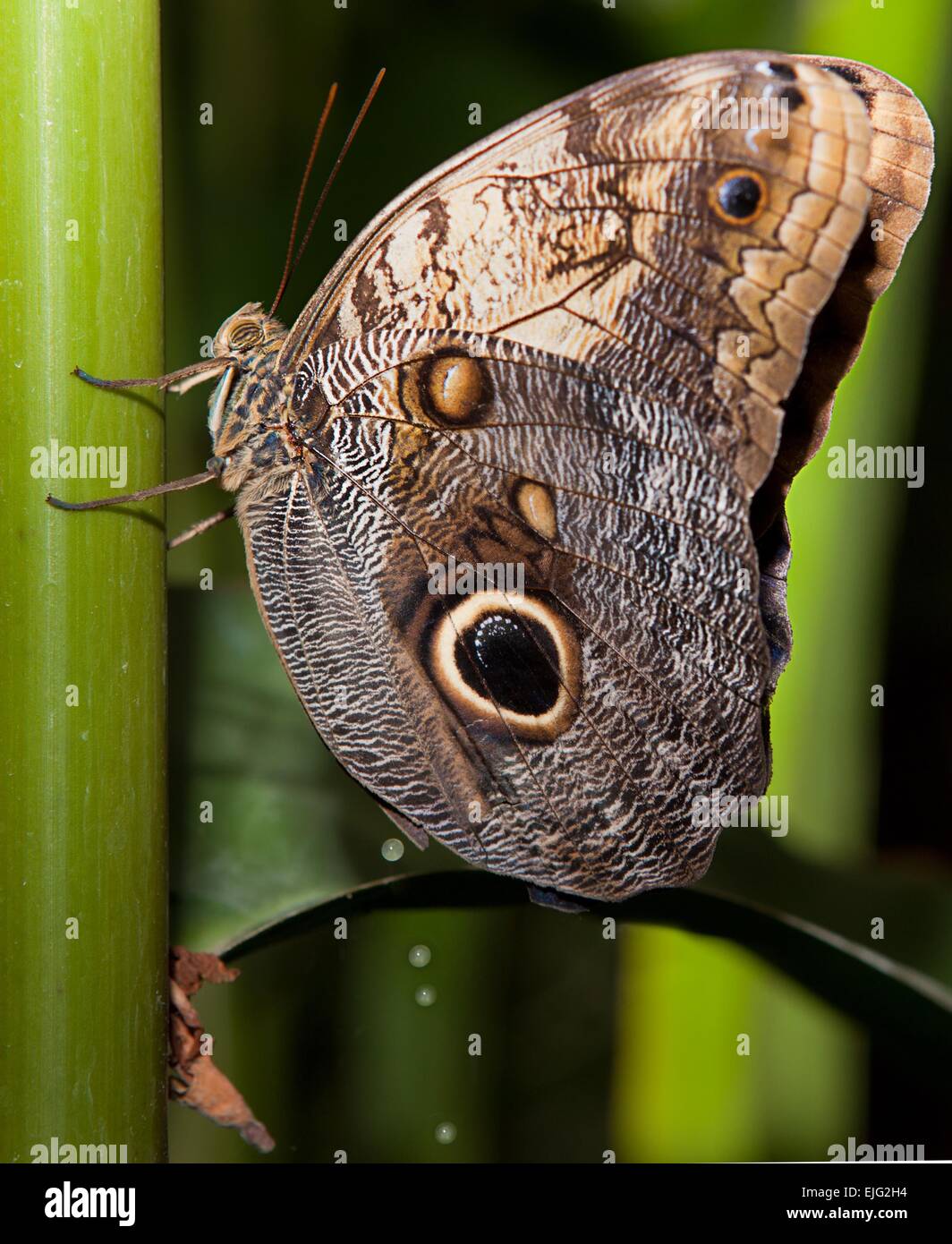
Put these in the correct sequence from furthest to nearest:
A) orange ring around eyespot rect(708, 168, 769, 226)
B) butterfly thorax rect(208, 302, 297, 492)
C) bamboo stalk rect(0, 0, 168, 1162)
Result: 1. butterfly thorax rect(208, 302, 297, 492)
2. orange ring around eyespot rect(708, 168, 769, 226)
3. bamboo stalk rect(0, 0, 168, 1162)

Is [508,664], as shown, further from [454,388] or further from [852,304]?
[852,304]

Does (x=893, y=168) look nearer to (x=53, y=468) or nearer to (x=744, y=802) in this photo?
(x=744, y=802)

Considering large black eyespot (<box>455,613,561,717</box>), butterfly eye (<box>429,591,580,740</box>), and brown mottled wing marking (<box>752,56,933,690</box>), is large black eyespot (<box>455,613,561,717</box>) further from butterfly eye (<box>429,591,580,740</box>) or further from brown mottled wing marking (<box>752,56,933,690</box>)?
brown mottled wing marking (<box>752,56,933,690</box>)

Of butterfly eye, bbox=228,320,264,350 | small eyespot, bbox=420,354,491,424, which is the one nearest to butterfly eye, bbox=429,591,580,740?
small eyespot, bbox=420,354,491,424

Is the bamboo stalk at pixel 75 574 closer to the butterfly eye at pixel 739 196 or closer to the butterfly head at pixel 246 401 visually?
the butterfly head at pixel 246 401

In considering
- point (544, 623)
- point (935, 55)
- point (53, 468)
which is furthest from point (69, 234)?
point (935, 55)

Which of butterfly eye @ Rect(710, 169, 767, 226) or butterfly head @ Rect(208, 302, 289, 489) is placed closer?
butterfly eye @ Rect(710, 169, 767, 226)

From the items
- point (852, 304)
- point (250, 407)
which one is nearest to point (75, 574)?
point (250, 407)
